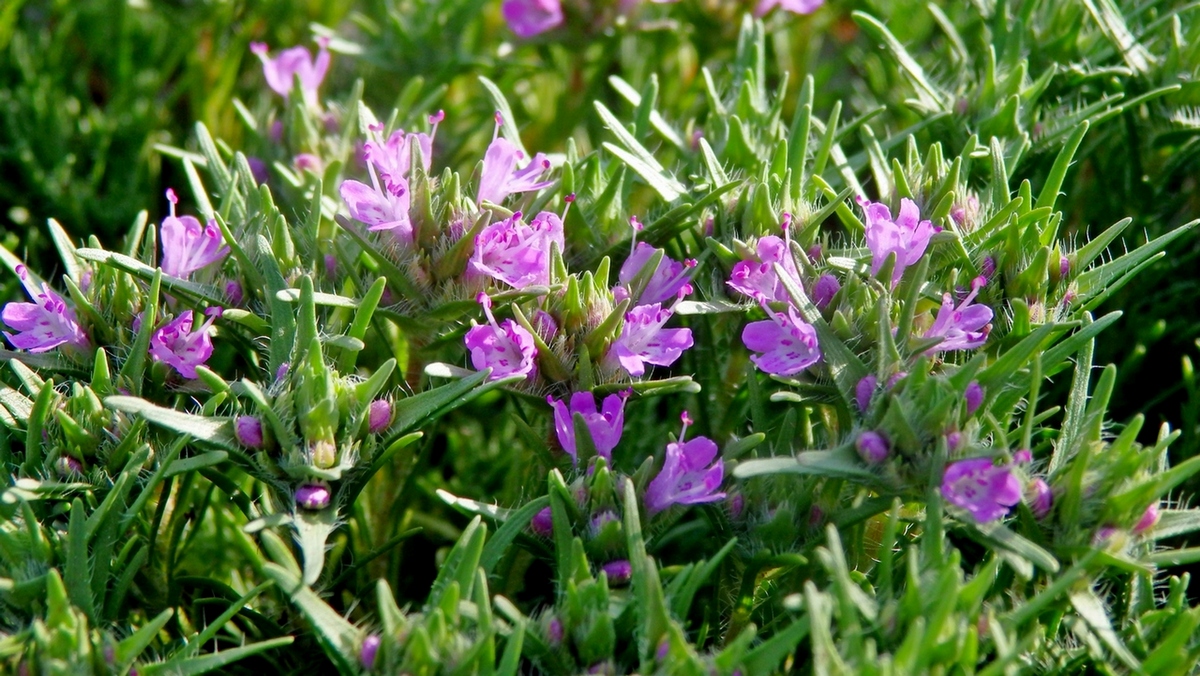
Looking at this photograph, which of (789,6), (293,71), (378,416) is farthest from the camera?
(789,6)

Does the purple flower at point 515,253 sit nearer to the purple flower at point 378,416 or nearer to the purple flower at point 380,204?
the purple flower at point 380,204

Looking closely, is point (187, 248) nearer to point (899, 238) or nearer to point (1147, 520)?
point (899, 238)

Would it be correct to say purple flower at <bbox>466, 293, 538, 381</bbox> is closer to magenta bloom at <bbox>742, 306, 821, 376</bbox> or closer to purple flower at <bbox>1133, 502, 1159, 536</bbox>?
magenta bloom at <bbox>742, 306, 821, 376</bbox>

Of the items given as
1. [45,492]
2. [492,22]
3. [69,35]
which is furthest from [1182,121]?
Answer: [69,35]

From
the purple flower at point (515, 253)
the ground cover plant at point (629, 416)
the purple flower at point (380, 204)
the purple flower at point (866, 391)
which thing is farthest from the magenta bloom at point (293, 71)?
the purple flower at point (866, 391)

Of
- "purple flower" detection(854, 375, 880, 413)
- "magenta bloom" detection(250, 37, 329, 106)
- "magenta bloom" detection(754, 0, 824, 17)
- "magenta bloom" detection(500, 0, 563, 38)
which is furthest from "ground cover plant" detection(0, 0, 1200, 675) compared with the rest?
"magenta bloom" detection(500, 0, 563, 38)

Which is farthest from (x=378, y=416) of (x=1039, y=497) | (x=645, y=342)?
(x=1039, y=497)
